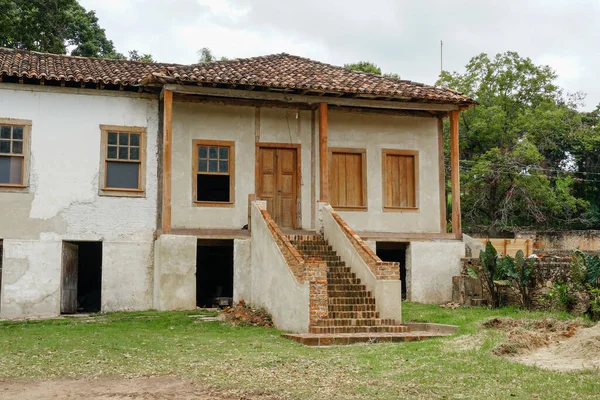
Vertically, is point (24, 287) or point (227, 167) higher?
point (227, 167)

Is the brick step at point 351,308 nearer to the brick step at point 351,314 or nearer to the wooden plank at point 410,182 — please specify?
the brick step at point 351,314

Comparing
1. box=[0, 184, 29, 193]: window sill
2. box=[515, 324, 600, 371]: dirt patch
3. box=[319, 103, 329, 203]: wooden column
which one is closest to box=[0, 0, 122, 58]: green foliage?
box=[0, 184, 29, 193]: window sill

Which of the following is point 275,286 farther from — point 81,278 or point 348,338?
point 81,278

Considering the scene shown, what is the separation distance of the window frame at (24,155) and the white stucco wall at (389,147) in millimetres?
7456

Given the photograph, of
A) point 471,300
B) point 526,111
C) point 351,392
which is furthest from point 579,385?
point 526,111

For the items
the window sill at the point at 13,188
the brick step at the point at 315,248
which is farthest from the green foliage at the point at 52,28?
the brick step at the point at 315,248

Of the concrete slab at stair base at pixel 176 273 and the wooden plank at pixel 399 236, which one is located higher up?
the wooden plank at pixel 399 236

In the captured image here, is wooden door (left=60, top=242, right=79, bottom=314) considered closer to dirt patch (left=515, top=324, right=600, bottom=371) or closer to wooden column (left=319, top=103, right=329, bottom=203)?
wooden column (left=319, top=103, right=329, bottom=203)

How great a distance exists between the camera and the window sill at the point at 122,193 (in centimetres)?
1841

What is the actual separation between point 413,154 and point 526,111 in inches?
643

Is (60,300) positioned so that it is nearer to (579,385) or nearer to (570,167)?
(579,385)

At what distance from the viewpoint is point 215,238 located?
18.2m

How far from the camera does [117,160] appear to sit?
733 inches

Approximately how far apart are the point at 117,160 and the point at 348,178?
19.4 ft
